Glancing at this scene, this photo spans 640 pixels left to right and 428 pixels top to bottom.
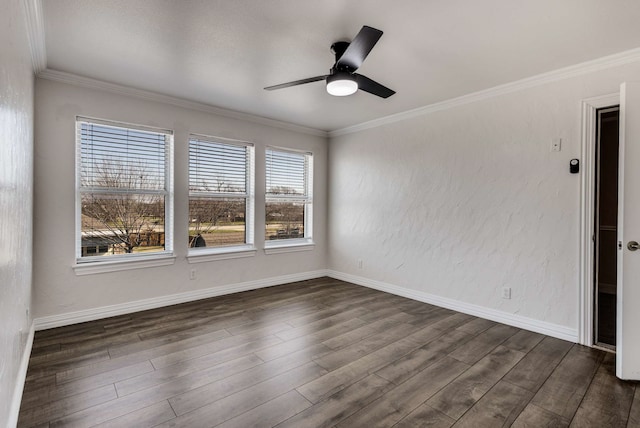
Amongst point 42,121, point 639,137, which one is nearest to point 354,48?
point 639,137

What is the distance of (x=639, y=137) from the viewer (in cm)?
224

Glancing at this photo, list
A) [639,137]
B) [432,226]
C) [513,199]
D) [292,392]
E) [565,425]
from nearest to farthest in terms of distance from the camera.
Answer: [565,425], [292,392], [639,137], [513,199], [432,226]

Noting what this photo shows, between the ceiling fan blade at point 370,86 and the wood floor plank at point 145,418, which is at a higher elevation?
the ceiling fan blade at point 370,86

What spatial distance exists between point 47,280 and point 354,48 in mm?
3544

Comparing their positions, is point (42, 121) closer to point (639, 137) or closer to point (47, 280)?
point (47, 280)

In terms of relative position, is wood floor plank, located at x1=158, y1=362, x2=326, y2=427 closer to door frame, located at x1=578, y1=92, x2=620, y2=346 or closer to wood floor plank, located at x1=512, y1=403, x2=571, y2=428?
wood floor plank, located at x1=512, y1=403, x2=571, y2=428

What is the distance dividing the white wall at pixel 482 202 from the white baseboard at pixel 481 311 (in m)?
0.03

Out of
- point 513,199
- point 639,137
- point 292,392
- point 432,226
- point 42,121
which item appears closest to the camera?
point 292,392

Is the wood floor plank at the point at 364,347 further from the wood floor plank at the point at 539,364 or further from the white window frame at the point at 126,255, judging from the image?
the white window frame at the point at 126,255

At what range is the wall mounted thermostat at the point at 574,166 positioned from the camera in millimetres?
2879

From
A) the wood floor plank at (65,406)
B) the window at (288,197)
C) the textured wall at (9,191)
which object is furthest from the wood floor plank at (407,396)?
the window at (288,197)

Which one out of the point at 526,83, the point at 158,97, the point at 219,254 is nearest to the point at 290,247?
the point at 219,254

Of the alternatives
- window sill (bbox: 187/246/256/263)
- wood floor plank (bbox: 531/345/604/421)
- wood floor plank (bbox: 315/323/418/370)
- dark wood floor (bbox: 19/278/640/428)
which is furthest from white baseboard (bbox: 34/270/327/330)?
wood floor plank (bbox: 531/345/604/421)

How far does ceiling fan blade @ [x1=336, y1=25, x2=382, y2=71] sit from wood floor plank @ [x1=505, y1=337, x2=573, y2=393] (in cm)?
252
